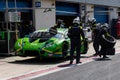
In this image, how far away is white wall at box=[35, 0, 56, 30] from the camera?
22.6 metres

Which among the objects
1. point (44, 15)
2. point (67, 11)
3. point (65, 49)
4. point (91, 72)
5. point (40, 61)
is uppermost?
point (67, 11)

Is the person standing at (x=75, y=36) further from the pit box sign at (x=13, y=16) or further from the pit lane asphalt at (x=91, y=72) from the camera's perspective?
the pit box sign at (x=13, y=16)

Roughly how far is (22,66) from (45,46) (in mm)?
1227

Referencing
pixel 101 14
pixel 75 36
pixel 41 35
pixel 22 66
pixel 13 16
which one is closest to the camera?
pixel 22 66

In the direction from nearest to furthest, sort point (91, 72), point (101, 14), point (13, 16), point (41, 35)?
1. point (91, 72)
2. point (41, 35)
3. point (13, 16)
4. point (101, 14)

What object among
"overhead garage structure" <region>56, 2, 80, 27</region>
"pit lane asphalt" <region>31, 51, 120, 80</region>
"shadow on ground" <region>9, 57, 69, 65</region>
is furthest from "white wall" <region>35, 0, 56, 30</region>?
"pit lane asphalt" <region>31, 51, 120, 80</region>

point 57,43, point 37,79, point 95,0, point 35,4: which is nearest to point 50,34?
point 57,43

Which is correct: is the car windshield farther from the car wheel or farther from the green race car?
the car wheel

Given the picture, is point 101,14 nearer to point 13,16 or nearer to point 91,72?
point 13,16

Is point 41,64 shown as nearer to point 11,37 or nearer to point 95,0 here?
point 11,37

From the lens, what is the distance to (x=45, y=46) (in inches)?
580

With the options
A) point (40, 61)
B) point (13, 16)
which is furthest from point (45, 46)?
point (13, 16)

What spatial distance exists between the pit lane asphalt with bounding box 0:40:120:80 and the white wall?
5957 mm

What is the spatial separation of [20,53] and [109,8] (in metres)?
20.0
